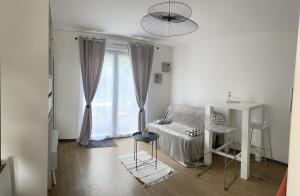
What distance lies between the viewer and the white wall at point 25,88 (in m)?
1.45

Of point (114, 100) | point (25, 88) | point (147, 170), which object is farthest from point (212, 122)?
point (25, 88)

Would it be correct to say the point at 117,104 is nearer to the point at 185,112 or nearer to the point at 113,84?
the point at 113,84

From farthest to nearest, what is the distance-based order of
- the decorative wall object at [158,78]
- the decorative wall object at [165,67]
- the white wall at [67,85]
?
the decorative wall object at [165,67]
the decorative wall object at [158,78]
the white wall at [67,85]

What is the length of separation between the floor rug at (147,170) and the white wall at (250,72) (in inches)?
73.6

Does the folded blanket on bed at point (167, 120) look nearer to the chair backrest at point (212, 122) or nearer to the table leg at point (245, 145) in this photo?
the chair backrest at point (212, 122)

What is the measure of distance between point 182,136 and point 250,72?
5.50 ft

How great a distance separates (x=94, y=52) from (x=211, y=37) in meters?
2.42

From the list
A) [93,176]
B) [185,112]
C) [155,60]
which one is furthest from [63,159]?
[155,60]

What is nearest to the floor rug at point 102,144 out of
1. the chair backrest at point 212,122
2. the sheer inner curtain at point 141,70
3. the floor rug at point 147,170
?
the floor rug at point 147,170

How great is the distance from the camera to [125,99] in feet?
16.1

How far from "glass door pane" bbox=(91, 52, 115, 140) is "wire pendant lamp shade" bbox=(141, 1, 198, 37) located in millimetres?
1890

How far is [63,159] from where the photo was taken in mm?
3453

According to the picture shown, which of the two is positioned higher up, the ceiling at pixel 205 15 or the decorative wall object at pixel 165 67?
the ceiling at pixel 205 15

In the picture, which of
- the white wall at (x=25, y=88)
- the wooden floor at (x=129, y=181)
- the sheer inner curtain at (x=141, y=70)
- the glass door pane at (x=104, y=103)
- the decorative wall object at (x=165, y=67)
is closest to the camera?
the white wall at (x=25, y=88)
